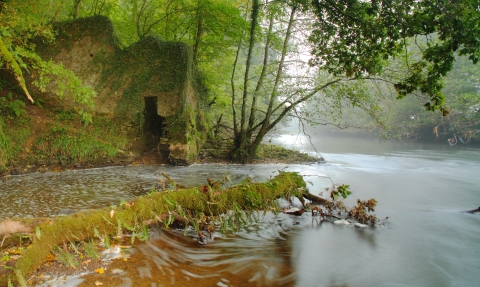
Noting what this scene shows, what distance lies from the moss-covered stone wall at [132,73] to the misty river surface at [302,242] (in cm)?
255

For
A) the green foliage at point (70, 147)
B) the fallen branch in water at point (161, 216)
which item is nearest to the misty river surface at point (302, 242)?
the fallen branch in water at point (161, 216)

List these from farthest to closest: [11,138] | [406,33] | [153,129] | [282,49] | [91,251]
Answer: [282,49], [153,129], [11,138], [406,33], [91,251]

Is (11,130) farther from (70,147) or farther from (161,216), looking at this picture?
(161,216)

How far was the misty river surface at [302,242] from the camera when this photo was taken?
152 inches

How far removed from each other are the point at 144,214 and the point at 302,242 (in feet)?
8.90

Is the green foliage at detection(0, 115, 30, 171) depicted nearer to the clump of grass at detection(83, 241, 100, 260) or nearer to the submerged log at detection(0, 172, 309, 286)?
the submerged log at detection(0, 172, 309, 286)

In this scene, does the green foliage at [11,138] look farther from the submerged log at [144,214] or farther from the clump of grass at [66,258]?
the clump of grass at [66,258]

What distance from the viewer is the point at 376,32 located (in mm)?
5164

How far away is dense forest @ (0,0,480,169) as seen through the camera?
4602 millimetres

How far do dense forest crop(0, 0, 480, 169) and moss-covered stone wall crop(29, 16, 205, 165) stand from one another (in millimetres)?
664

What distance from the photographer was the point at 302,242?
510cm

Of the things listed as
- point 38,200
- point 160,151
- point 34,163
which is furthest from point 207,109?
point 38,200

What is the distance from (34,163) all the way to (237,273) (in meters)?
8.33

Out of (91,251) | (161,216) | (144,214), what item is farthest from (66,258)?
(161,216)
